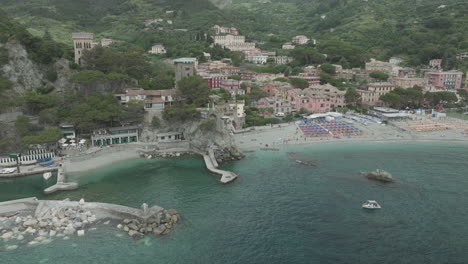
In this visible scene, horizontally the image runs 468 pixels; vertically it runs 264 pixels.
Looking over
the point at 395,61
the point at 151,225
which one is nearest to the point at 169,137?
the point at 151,225

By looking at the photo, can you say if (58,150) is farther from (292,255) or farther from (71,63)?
(292,255)

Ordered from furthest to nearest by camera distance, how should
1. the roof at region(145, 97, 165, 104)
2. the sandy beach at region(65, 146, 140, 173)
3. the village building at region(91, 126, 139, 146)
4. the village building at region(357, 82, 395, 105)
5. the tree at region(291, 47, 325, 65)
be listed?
the tree at region(291, 47, 325, 65)
the village building at region(357, 82, 395, 105)
the roof at region(145, 97, 165, 104)
the village building at region(91, 126, 139, 146)
the sandy beach at region(65, 146, 140, 173)

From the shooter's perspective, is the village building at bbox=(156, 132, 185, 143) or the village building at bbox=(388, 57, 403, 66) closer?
the village building at bbox=(156, 132, 185, 143)

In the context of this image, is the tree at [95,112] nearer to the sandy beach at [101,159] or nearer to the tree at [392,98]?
the sandy beach at [101,159]

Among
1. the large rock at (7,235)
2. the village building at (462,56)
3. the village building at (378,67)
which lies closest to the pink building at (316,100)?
the village building at (378,67)

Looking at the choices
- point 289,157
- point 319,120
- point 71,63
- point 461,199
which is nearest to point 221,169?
point 289,157

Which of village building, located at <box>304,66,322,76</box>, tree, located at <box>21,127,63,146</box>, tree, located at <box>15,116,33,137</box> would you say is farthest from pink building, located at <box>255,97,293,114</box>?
tree, located at <box>15,116,33,137</box>

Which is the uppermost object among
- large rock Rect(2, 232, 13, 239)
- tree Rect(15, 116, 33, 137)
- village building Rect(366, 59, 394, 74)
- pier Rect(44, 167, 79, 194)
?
→ village building Rect(366, 59, 394, 74)

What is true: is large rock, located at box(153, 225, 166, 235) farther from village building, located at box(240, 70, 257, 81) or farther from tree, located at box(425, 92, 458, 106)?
tree, located at box(425, 92, 458, 106)
